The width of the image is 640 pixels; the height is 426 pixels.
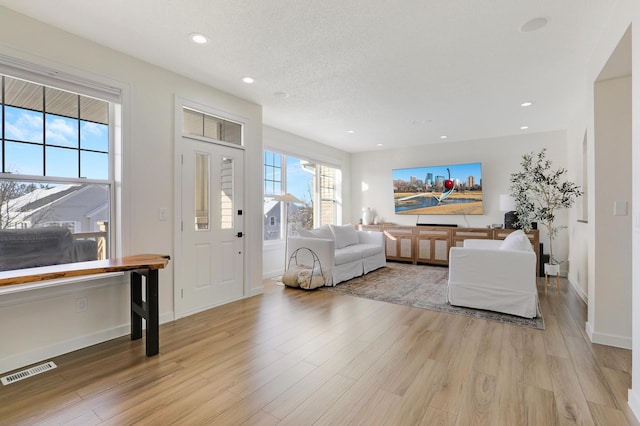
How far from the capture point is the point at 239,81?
3604mm

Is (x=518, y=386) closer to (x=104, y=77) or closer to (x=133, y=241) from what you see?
(x=133, y=241)

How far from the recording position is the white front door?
356 centimetres

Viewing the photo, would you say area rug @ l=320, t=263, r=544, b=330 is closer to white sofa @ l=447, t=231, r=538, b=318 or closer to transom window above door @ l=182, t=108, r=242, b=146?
white sofa @ l=447, t=231, r=538, b=318

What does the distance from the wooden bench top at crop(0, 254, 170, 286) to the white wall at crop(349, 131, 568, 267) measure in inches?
225

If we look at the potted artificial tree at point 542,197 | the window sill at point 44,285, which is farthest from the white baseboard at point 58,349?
the potted artificial tree at point 542,197

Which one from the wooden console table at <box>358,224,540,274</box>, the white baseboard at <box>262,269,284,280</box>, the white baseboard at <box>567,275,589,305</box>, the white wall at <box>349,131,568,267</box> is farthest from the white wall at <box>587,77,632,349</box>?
the white baseboard at <box>262,269,284,280</box>

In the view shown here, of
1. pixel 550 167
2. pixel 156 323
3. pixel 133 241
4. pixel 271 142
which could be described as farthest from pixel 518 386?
pixel 550 167

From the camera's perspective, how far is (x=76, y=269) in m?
2.28

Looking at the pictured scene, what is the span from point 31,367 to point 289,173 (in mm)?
4494

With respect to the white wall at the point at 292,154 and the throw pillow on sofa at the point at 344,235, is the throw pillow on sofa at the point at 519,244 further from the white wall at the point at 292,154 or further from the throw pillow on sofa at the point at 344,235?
the white wall at the point at 292,154

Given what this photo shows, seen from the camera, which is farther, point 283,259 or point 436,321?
point 283,259

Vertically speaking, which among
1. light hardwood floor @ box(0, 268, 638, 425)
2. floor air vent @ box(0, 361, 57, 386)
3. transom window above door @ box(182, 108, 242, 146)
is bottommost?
light hardwood floor @ box(0, 268, 638, 425)

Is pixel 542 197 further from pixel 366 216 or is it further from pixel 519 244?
pixel 366 216

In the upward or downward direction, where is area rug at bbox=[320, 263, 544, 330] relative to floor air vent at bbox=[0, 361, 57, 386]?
upward
